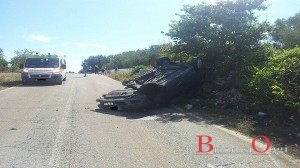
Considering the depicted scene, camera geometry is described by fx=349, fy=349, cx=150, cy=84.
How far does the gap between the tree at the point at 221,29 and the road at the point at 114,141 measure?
16.2ft

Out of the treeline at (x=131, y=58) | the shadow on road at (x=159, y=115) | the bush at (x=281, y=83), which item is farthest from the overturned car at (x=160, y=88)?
the treeline at (x=131, y=58)

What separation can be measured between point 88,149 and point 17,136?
1833 millimetres

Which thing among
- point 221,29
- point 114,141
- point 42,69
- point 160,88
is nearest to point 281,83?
point 160,88

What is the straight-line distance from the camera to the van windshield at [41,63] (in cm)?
2130

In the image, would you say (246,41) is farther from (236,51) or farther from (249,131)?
(249,131)

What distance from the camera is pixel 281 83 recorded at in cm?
925

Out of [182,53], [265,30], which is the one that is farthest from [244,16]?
[182,53]

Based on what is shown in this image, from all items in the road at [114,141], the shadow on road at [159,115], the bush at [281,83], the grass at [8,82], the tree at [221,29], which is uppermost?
the tree at [221,29]

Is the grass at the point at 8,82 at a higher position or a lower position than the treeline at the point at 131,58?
lower

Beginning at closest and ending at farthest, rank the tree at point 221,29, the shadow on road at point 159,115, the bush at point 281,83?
the bush at point 281,83 → the shadow on road at point 159,115 → the tree at point 221,29

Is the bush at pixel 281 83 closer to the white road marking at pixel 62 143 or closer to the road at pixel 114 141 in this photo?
the road at pixel 114 141

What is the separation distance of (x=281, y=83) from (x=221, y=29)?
570cm

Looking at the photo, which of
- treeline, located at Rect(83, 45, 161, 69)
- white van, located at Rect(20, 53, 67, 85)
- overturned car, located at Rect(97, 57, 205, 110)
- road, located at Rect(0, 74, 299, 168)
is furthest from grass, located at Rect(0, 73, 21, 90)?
treeline, located at Rect(83, 45, 161, 69)

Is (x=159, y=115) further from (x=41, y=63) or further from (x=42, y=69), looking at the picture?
(x=41, y=63)
